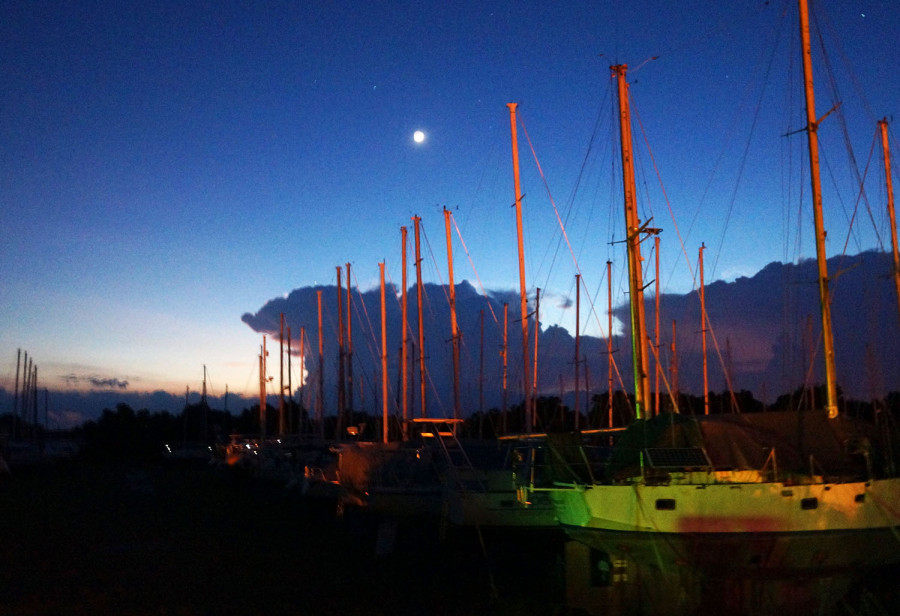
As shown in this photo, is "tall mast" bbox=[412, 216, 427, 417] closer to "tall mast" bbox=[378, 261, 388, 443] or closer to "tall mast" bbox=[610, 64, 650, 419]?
"tall mast" bbox=[378, 261, 388, 443]

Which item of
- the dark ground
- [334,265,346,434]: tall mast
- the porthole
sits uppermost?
[334,265,346,434]: tall mast

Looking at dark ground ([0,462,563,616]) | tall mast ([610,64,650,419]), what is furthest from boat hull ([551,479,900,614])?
tall mast ([610,64,650,419])

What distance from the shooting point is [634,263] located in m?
21.2

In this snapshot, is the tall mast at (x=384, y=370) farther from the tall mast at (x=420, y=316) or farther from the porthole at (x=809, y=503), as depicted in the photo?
the porthole at (x=809, y=503)

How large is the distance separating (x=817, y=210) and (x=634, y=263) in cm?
482

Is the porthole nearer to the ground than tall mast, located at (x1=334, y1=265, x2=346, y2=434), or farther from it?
nearer to the ground

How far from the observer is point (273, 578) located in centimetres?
1792

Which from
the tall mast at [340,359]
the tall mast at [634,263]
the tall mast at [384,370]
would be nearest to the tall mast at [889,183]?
the tall mast at [634,263]

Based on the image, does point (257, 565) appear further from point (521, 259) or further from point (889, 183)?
point (889, 183)

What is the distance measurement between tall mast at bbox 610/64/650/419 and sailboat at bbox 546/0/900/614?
3.38 m

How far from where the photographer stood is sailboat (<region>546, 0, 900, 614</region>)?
14336mm

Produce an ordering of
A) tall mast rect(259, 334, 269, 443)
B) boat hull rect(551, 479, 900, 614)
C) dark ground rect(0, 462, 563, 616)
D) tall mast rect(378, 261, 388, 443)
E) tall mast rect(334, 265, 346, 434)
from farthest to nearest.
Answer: tall mast rect(259, 334, 269, 443) → tall mast rect(334, 265, 346, 434) → tall mast rect(378, 261, 388, 443) → dark ground rect(0, 462, 563, 616) → boat hull rect(551, 479, 900, 614)

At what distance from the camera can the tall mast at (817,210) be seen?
1888 cm

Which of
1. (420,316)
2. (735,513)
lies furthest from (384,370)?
A: (735,513)
